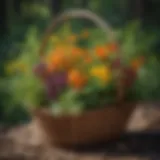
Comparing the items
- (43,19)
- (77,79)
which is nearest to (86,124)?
(77,79)

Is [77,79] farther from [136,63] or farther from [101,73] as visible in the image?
[136,63]

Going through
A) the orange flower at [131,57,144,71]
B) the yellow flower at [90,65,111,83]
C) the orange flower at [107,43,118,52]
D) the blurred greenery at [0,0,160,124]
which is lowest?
the yellow flower at [90,65,111,83]

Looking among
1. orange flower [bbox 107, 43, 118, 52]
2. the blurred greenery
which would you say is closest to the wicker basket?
orange flower [bbox 107, 43, 118, 52]

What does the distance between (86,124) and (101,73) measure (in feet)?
0.35

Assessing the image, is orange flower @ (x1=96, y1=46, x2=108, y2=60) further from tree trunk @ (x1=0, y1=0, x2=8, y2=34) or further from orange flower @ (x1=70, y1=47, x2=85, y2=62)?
tree trunk @ (x1=0, y1=0, x2=8, y2=34)

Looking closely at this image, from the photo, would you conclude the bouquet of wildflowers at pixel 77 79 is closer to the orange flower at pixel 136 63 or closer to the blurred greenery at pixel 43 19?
the orange flower at pixel 136 63

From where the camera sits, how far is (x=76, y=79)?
2.77ft

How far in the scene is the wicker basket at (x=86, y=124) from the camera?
0.86 m

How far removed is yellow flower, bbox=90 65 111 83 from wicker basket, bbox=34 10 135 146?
0.03 m

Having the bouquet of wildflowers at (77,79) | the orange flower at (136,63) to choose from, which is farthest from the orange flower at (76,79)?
the orange flower at (136,63)

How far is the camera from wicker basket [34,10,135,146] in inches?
33.8

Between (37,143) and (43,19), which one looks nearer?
(37,143)

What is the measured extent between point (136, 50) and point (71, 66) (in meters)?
0.20

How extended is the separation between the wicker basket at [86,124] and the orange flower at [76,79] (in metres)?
0.06
